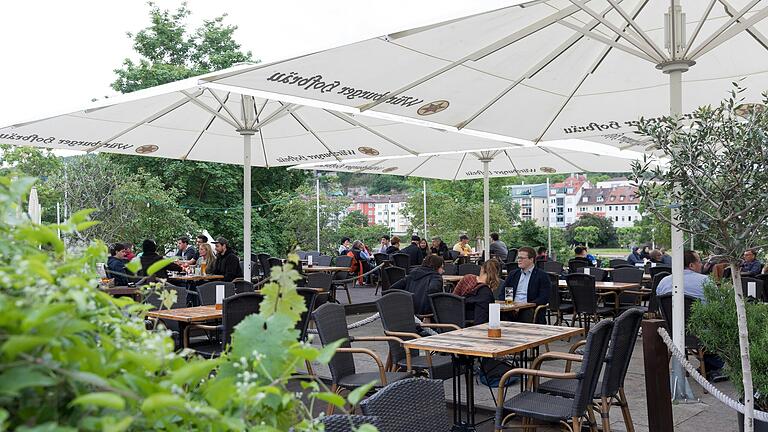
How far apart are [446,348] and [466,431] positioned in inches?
29.3

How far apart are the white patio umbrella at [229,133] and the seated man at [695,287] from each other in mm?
2768

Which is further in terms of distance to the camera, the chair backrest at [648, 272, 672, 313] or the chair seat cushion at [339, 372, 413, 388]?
the chair backrest at [648, 272, 672, 313]

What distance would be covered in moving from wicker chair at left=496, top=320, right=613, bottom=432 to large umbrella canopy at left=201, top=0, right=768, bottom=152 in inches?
83.5

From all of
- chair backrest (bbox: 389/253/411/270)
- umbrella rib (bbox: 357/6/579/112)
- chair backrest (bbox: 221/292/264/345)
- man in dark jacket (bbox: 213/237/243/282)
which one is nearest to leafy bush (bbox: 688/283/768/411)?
umbrella rib (bbox: 357/6/579/112)

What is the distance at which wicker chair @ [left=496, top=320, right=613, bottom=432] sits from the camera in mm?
4105

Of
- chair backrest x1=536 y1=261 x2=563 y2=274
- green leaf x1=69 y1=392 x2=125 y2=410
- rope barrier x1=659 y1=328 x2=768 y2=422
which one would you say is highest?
green leaf x1=69 y1=392 x2=125 y2=410

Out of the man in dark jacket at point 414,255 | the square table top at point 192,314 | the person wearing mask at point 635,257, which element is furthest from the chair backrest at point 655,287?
the person wearing mask at point 635,257

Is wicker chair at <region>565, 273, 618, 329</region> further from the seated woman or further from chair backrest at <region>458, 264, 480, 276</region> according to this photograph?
chair backrest at <region>458, 264, 480, 276</region>

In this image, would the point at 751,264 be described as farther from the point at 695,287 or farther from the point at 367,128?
the point at 367,128

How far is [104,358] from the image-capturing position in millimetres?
962

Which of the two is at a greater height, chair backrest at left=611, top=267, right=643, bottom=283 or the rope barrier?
chair backrest at left=611, top=267, right=643, bottom=283

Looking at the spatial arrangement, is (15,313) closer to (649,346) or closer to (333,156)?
(649,346)

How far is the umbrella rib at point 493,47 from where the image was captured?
516 centimetres

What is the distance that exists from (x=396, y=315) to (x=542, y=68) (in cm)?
246
